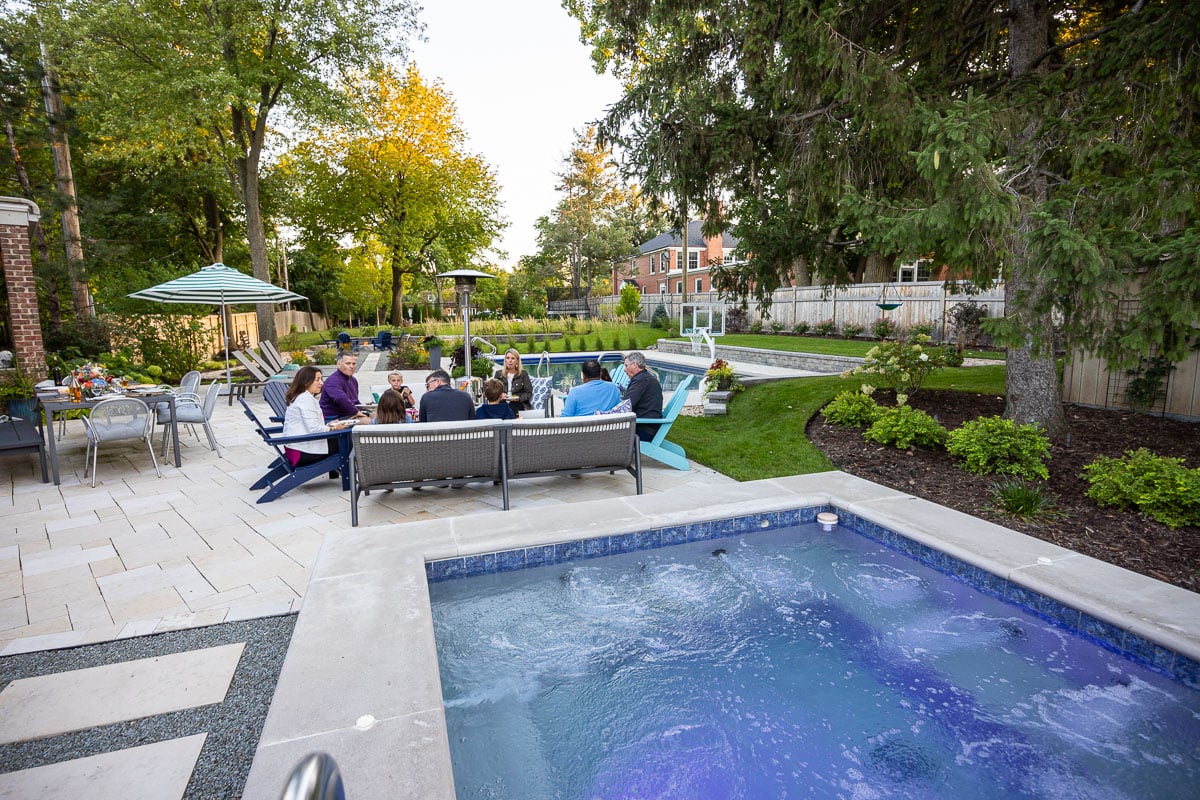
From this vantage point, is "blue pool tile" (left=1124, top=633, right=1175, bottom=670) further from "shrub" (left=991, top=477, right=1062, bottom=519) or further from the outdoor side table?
the outdoor side table

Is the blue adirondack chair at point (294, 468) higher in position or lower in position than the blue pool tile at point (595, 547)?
higher

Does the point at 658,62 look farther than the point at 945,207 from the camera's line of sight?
Yes

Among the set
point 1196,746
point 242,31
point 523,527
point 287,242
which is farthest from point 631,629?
point 287,242

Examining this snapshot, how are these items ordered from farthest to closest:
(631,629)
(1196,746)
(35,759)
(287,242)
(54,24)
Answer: (287,242) < (54,24) < (631,629) < (1196,746) < (35,759)

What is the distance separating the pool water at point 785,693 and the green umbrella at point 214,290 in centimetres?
839

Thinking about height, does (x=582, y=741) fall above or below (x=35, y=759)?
below

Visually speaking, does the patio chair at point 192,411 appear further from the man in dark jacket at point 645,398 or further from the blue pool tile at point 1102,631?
the blue pool tile at point 1102,631

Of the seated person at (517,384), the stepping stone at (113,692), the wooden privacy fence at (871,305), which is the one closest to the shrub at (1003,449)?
the seated person at (517,384)

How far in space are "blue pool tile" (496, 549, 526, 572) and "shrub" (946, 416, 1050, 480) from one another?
13.2ft

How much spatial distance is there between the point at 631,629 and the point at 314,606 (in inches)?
66.8

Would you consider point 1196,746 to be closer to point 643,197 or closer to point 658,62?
point 643,197

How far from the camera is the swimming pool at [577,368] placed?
→ 1456 cm

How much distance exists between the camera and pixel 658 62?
732cm

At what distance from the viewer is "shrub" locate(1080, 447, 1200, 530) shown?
154 inches
